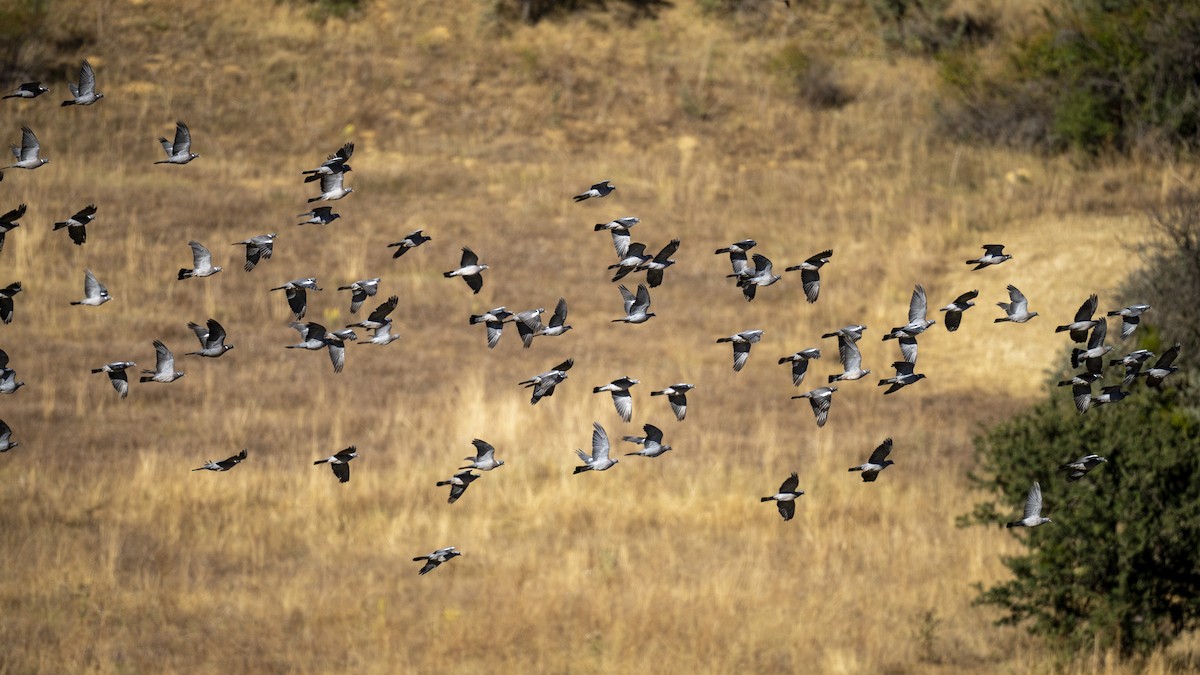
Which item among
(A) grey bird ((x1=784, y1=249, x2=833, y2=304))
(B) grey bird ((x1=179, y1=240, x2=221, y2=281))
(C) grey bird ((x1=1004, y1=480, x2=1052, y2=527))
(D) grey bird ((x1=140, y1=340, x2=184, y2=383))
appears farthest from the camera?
(C) grey bird ((x1=1004, y1=480, x2=1052, y2=527))

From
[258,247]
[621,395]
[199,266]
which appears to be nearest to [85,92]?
[199,266]

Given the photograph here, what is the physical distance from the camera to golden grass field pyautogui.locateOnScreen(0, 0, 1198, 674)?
53.6ft

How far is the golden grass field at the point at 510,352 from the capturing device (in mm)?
→ 16328

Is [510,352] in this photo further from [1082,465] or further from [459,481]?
[1082,465]

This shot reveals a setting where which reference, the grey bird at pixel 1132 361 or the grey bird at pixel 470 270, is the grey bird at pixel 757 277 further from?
the grey bird at pixel 1132 361

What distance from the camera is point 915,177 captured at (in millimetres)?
40344

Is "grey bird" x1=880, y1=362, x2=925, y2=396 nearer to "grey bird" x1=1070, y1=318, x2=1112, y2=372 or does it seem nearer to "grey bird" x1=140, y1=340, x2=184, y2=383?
"grey bird" x1=1070, y1=318, x2=1112, y2=372

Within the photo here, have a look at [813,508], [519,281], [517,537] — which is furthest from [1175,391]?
[519,281]

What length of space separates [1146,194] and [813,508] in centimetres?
1984

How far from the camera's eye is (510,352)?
30.4 meters

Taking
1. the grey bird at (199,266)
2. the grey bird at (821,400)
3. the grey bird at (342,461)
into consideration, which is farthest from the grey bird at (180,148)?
the grey bird at (821,400)

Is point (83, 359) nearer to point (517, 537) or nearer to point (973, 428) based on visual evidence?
point (517, 537)

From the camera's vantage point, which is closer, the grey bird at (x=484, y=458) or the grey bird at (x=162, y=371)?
the grey bird at (x=162, y=371)

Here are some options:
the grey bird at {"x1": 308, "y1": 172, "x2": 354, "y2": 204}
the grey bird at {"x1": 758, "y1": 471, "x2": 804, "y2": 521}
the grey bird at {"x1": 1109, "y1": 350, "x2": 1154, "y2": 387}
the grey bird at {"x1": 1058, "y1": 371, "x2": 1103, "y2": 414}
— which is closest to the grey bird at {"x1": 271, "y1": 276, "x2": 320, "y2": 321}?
the grey bird at {"x1": 308, "y1": 172, "x2": 354, "y2": 204}
